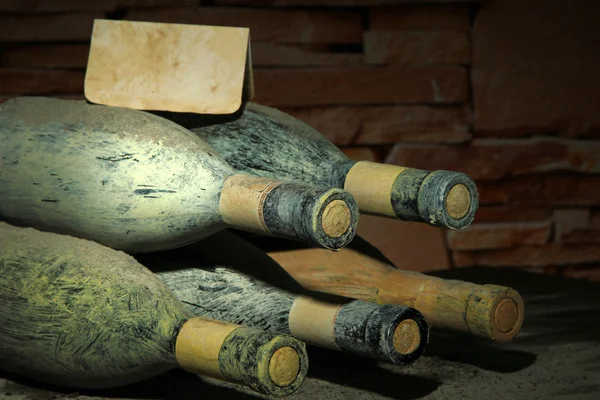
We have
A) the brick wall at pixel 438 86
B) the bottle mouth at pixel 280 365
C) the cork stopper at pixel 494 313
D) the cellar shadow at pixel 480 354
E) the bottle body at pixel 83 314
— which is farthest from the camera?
the brick wall at pixel 438 86

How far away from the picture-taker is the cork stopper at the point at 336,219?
36.9 inches

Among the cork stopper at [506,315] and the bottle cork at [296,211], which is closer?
the bottle cork at [296,211]

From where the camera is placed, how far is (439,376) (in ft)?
4.00

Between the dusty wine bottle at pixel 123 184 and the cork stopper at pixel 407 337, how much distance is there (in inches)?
7.0

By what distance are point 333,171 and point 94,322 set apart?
36cm

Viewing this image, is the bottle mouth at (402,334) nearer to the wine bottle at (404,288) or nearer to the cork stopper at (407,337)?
the cork stopper at (407,337)

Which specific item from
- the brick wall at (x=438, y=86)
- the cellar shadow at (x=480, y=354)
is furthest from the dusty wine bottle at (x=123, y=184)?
the brick wall at (x=438, y=86)

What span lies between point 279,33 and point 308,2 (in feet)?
0.27

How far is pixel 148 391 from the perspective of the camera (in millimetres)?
1136

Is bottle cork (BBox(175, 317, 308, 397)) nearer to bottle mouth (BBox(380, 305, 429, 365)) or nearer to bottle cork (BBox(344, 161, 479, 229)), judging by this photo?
bottle mouth (BBox(380, 305, 429, 365))

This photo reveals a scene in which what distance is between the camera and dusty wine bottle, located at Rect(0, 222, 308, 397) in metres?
0.95

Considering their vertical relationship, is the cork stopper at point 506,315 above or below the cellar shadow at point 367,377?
above

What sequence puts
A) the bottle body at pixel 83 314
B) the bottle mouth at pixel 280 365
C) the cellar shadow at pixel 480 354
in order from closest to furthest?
the bottle mouth at pixel 280 365
the bottle body at pixel 83 314
the cellar shadow at pixel 480 354

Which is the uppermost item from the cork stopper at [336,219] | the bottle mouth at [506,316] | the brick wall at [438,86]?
the brick wall at [438,86]
